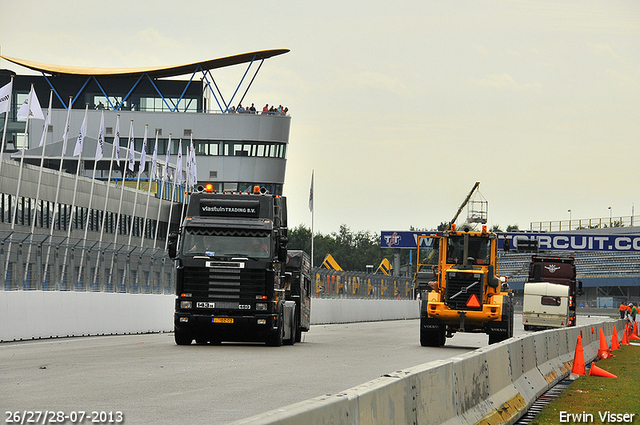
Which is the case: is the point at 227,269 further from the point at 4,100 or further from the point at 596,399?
the point at 4,100

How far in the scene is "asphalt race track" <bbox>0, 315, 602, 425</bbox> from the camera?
33.8 feet

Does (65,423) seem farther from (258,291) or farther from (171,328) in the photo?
(171,328)

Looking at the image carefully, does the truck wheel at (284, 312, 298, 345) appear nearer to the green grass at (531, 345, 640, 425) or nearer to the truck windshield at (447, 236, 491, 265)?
the truck windshield at (447, 236, 491, 265)

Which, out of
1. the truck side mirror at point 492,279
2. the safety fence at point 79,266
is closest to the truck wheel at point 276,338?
the truck side mirror at point 492,279

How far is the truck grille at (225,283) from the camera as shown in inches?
840

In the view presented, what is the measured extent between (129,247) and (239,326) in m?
9.10

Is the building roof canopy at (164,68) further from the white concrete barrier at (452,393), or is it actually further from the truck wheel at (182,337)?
the white concrete barrier at (452,393)

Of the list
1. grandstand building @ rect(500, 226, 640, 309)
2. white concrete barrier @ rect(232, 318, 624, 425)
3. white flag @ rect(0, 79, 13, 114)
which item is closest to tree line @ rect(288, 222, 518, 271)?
grandstand building @ rect(500, 226, 640, 309)

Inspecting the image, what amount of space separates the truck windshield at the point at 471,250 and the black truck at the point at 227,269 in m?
4.93

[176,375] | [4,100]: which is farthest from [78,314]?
[4,100]

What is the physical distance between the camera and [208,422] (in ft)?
30.6

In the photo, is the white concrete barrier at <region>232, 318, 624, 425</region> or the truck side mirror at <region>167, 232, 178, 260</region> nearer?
Answer: the white concrete barrier at <region>232, 318, 624, 425</region>

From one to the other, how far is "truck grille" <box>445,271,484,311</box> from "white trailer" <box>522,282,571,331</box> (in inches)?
801

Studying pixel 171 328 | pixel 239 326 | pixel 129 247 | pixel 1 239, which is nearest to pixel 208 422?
pixel 239 326
